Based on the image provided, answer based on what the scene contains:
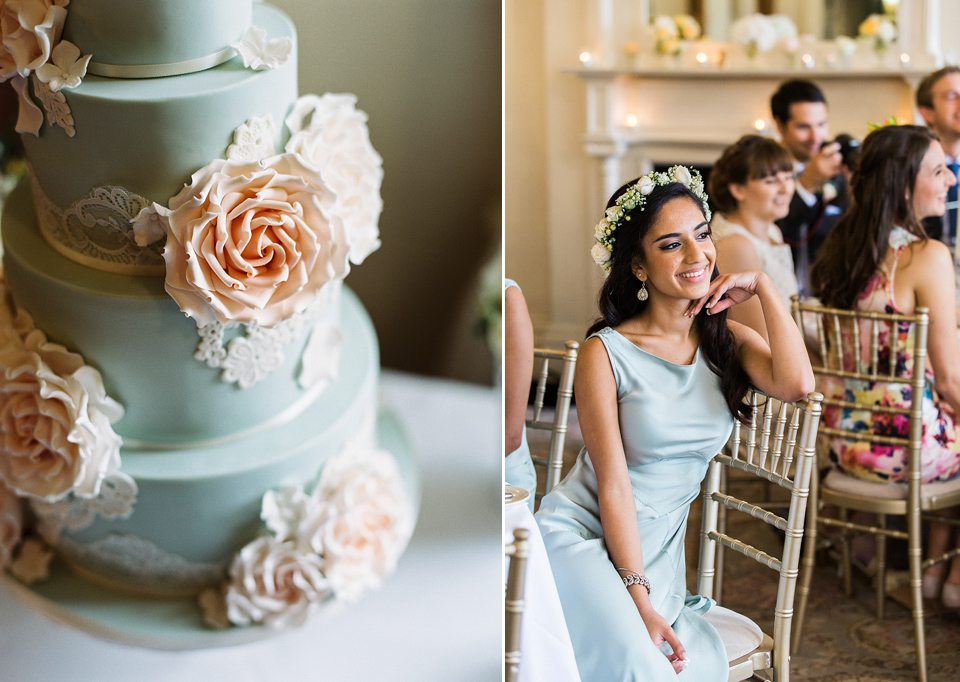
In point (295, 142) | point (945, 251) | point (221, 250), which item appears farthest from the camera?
point (945, 251)

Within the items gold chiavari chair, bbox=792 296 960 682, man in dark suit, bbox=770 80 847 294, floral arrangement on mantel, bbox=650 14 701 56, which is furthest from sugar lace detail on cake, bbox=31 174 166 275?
floral arrangement on mantel, bbox=650 14 701 56

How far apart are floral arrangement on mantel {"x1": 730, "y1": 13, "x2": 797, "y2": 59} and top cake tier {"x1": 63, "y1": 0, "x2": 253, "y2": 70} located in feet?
8.22

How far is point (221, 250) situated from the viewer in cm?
Result: 96

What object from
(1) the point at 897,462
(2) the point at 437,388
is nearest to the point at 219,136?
(2) the point at 437,388

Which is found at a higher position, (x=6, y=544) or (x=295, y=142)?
(x=295, y=142)

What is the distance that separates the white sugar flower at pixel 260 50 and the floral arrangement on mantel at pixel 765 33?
2.49 m

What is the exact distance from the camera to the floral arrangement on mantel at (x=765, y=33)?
3.09m

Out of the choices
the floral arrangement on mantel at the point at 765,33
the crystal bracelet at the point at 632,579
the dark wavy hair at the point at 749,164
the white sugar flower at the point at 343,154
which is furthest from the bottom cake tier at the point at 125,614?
the floral arrangement on mantel at the point at 765,33

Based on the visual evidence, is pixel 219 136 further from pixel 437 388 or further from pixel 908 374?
pixel 908 374

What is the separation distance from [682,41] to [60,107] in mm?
2516

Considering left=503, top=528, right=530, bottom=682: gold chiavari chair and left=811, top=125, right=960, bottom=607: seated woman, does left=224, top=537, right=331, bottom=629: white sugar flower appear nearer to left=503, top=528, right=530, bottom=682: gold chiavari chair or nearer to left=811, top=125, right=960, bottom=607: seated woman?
left=503, top=528, right=530, bottom=682: gold chiavari chair

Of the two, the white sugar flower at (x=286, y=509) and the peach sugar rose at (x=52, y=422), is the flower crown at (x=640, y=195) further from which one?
the peach sugar rose at (x=52, y=422)

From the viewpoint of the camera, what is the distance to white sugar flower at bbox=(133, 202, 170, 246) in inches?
38.9

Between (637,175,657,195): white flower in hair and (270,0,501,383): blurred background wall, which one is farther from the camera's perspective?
(270,0,501,383): blurred background wall
